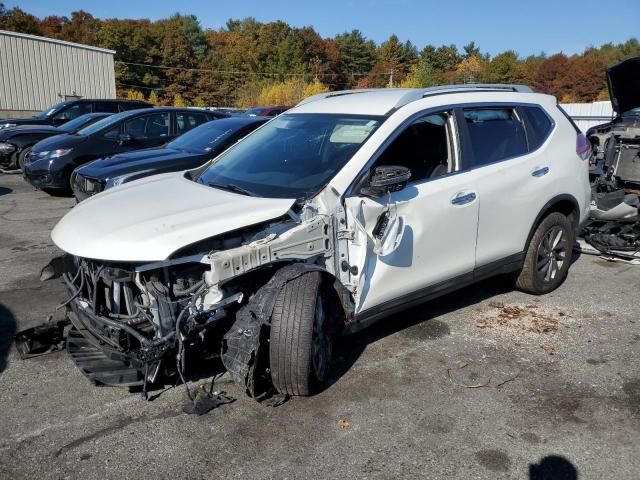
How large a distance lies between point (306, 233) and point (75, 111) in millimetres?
14465

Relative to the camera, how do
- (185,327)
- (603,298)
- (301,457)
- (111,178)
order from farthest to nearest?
(111,178), (603,298), (185,327), (301,457)

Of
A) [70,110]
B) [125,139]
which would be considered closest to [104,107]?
[70,110]

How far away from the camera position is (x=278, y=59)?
7994 centimetres

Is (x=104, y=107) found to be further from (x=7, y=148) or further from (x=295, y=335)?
(x=295, y=335)

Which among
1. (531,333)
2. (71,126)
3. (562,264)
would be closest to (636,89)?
(562,264)

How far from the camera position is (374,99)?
13.7 ft

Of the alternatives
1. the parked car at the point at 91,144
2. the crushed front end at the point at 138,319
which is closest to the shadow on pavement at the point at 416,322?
the crushed front end at the point at 138,319

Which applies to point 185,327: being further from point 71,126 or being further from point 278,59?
point 278,59

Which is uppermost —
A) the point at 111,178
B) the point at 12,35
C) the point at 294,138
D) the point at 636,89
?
the point at 12,35

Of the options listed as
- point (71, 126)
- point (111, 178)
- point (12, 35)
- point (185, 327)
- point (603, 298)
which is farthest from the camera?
point (12, 35)

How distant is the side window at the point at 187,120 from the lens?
10.7 meters

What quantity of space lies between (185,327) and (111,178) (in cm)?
449

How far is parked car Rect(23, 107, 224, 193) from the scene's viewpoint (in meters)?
9.83

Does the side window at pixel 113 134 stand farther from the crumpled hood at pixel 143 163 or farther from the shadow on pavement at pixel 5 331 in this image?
the shadow on pavement at pixel 5 331
